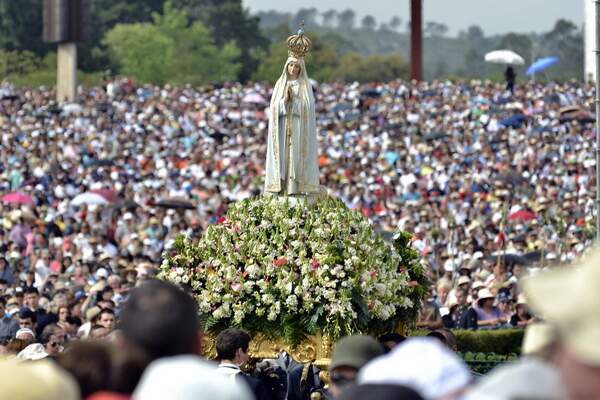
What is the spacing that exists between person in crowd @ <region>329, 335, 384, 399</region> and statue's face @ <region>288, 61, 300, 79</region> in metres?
7.07

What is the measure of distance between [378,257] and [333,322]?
0.76m

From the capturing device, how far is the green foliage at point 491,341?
17.1m

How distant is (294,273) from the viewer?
40.7ft

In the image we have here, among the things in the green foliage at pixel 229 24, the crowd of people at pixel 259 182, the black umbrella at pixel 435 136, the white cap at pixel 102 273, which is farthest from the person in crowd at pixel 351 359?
the green foliage at pixel 229 24

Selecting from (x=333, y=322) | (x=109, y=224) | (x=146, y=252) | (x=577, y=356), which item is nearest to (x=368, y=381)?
(x=577, y=356)

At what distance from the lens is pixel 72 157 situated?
38.2 m

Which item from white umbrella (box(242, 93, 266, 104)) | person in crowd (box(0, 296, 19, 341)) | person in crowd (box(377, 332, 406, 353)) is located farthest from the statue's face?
white umbrella (box(242, 93, 266, 104))

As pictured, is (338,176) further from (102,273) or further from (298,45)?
(298,45)

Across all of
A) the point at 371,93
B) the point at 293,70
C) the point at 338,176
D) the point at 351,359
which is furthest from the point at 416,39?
the point at 351,359

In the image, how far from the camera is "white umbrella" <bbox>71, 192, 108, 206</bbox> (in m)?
30.6

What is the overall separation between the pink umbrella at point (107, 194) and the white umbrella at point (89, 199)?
153 millimetres

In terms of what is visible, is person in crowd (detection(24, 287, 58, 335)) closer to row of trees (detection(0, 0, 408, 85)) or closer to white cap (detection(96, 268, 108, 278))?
white cap (detection(96, 268, 108, 278))

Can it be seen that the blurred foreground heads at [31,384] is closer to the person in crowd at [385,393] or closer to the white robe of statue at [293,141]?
the person in crowd at [385,393]

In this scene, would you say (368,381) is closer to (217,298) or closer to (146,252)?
(217,298)
